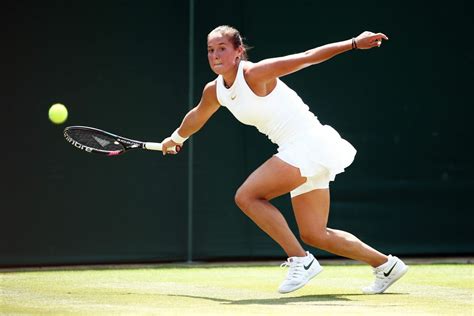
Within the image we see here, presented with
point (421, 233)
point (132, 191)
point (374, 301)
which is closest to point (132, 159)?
point (132, 191)

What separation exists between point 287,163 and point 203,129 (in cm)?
293

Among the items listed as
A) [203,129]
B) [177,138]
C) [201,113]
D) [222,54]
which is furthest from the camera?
[203,129]

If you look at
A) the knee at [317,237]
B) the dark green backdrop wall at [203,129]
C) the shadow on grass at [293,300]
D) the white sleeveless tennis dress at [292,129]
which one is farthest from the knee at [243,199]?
the dark green backdrop wall at [203,129]

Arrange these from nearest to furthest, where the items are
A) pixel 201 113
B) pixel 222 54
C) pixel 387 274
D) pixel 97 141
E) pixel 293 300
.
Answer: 1. pixel 293 300
2. pixel 222 54
3. pixel 387 274
4. pixel 201 113
5. pixel 97 141

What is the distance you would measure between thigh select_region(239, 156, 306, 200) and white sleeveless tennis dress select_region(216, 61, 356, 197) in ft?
0.13

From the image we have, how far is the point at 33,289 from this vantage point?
598 centimetres

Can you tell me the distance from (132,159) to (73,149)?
475 millimetres

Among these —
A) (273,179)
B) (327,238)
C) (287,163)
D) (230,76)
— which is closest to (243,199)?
(273,179)

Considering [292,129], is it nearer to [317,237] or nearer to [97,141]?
[317,237]

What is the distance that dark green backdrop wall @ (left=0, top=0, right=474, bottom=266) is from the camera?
25.6 ft

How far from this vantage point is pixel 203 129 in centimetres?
820

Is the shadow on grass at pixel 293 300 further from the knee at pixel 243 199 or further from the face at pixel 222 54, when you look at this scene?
the face at pixel 222 54

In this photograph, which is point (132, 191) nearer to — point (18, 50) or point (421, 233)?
point (18, 50)

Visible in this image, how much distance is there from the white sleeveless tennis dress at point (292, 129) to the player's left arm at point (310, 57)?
0.16 metres
